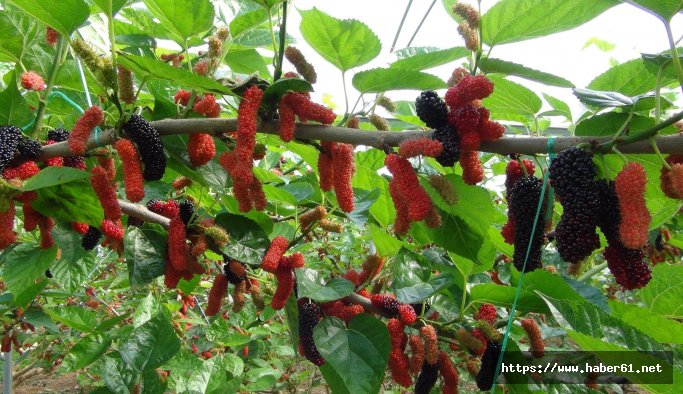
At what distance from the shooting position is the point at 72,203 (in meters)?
0.91

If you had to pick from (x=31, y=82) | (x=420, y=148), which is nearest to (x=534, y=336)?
(x=420, y=148)

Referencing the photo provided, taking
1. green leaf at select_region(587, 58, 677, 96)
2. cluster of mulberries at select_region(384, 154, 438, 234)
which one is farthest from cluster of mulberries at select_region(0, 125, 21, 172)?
green leaf at select_region(587, 58, 677, 96)

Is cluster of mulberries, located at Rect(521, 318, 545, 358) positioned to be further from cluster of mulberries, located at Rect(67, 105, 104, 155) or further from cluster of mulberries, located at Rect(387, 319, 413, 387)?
cluster of mulberries, located at Rect(67, 105, 104, 155)

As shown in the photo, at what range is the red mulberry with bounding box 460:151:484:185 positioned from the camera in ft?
2.26

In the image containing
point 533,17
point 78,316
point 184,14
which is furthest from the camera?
point 78,316

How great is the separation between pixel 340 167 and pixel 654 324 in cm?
59

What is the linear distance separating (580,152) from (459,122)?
15cm

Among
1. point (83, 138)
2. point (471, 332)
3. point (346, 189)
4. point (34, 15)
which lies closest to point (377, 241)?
point (471, 332)

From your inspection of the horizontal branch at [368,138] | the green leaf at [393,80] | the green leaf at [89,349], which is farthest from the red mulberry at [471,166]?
the green leaf at [89,349]

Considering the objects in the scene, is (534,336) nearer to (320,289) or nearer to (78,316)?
(320,289)

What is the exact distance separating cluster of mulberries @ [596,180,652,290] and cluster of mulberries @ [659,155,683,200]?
6 centimetres

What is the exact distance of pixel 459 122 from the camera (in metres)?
0.66

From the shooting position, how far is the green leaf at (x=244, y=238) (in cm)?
98

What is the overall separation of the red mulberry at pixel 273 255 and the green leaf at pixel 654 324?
0.60 m
